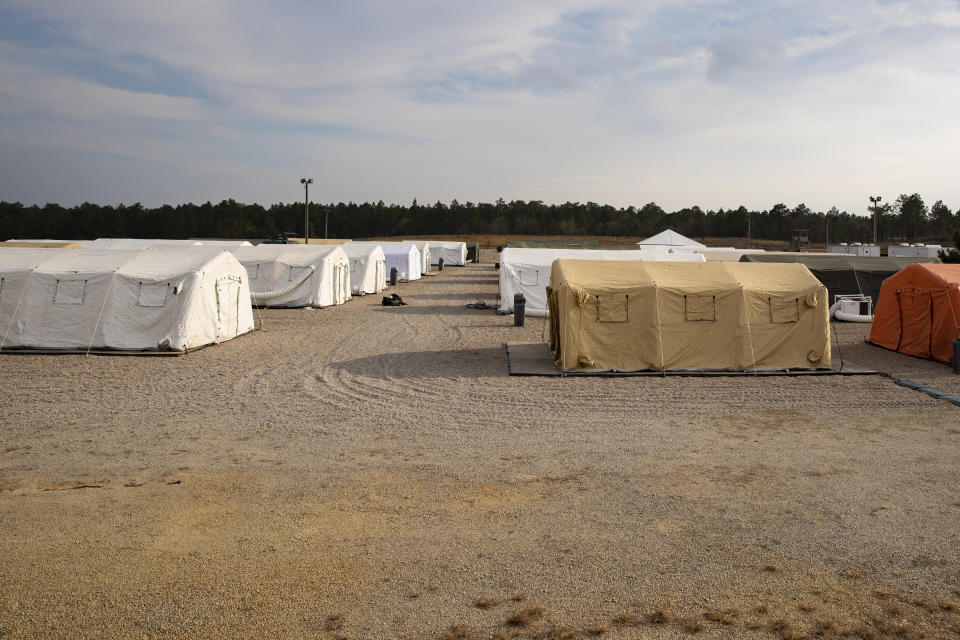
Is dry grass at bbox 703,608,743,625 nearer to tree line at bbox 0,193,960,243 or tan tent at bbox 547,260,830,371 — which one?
tan tent at bbox 547,260,830,371

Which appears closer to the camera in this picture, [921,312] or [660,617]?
[660,617]

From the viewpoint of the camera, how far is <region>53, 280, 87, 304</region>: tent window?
49.4 feet

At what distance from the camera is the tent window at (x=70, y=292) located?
49.4 feet

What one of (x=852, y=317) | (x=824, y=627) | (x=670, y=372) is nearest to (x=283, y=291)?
(x=670, y=372)

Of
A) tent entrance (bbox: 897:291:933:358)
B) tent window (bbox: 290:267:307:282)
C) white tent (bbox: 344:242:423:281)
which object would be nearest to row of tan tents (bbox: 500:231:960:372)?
tent entrance (bbox: 897:291:933:358)

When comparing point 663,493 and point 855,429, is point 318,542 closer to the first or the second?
point 663,493

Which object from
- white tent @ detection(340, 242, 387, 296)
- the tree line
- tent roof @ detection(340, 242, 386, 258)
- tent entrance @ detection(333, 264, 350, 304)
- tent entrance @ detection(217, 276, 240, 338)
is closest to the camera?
tent entrance @ detection(217, 276, 240, 338)

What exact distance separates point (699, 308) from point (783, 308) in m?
1.78

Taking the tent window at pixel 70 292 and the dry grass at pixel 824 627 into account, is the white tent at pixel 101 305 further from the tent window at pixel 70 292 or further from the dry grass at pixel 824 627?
the dry grass at pixel 824 627

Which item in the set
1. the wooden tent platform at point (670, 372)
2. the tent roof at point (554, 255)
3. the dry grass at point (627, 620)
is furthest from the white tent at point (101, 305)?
the dry grass at point (627, 620)

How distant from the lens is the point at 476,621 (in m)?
4.19

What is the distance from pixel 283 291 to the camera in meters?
24.6

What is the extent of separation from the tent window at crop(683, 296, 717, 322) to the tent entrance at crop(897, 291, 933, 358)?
5.89m

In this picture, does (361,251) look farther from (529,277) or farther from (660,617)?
(660,617)
